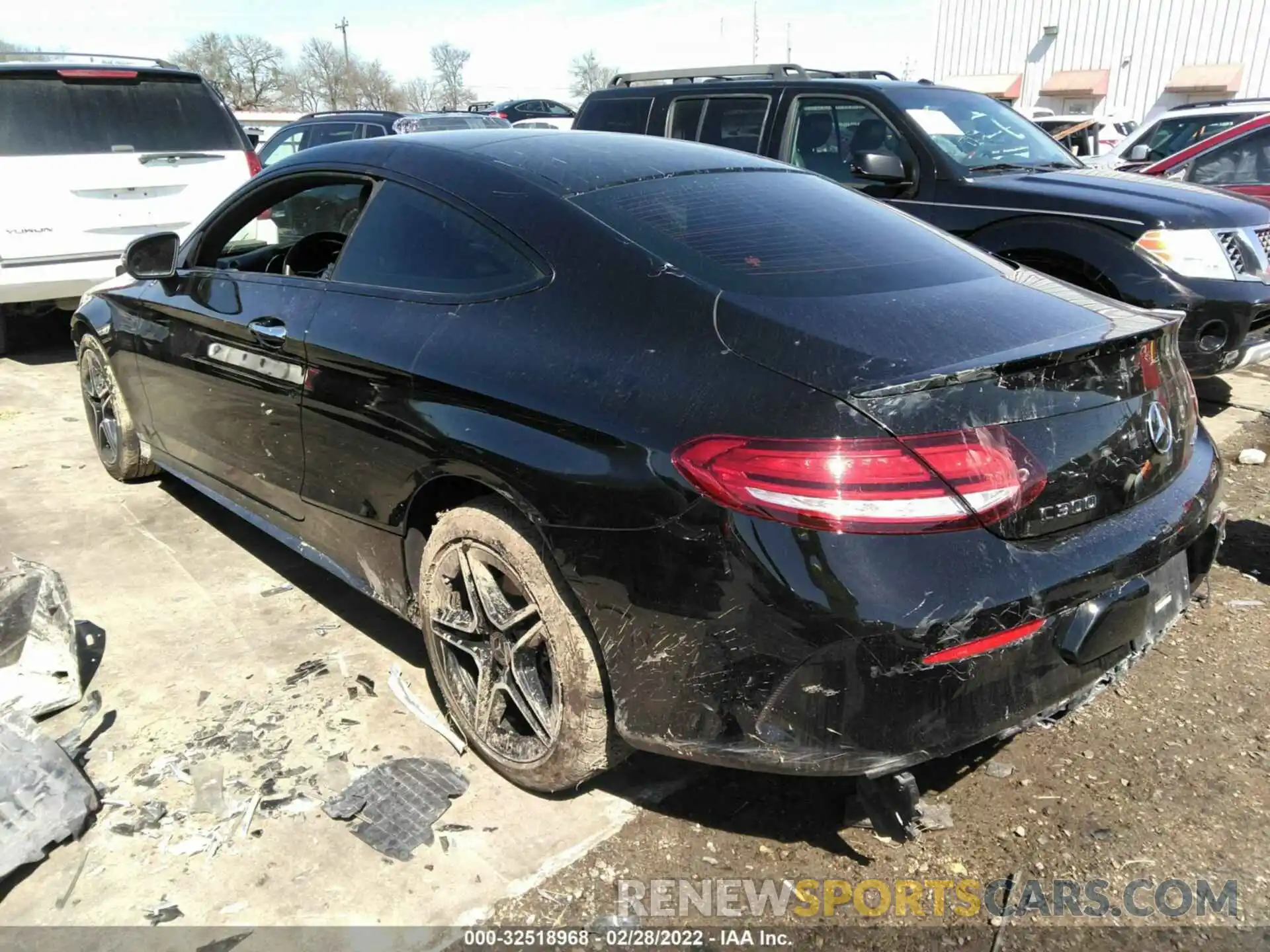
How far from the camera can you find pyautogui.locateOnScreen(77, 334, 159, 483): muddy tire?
14.9 feet

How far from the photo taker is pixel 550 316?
2.32 meters

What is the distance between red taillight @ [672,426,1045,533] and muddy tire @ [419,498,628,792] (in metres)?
0.61

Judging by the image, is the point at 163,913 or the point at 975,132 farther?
the point at 975,132

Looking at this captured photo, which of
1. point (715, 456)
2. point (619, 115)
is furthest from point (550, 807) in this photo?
point (619, 115)

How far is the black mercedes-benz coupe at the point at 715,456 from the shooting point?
1.86 m

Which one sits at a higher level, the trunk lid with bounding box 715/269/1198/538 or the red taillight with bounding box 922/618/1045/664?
the trunk lid with bounding box 715/269/1198/538

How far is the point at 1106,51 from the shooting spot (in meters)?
39.1

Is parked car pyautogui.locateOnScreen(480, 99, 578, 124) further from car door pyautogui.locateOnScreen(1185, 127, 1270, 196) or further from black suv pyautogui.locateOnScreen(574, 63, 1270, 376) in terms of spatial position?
black suv pyautogui.locateOnScreen(574, 63, 1270, 376)

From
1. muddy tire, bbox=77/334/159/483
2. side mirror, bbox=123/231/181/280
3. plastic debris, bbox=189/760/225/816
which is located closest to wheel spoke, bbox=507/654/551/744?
plastic debris, bbox=189/760/225/816

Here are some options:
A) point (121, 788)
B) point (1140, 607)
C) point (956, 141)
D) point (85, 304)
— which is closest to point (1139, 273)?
point (956, 141)

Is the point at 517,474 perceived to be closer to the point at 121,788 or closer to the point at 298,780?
the point at 298,780

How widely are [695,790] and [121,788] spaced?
1.59 metres

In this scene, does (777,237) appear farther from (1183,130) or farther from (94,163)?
(1183,130)

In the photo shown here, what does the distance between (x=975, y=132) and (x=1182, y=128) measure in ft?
23.3
